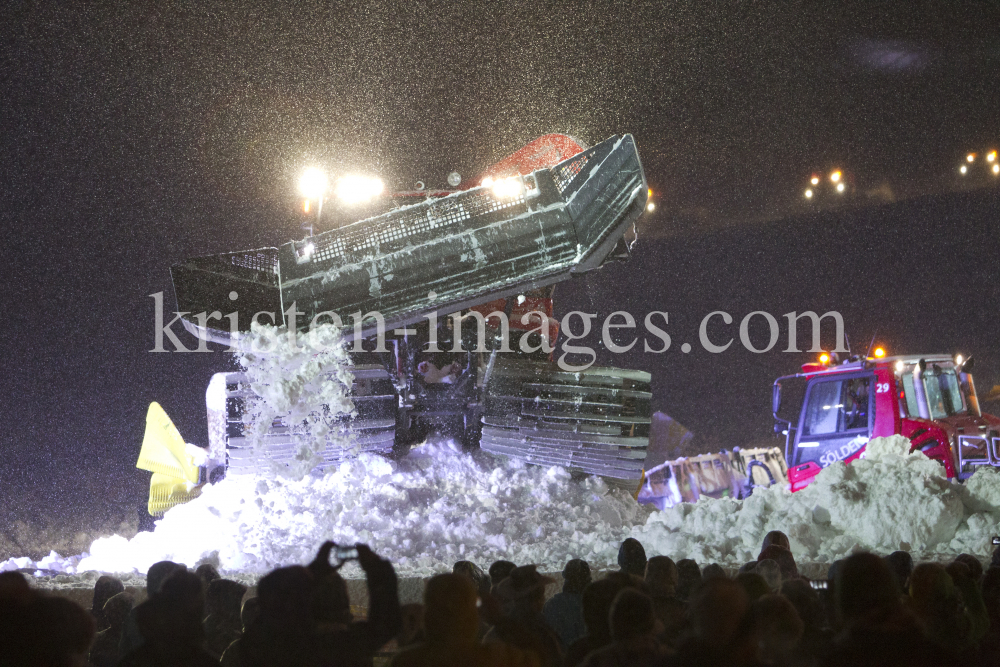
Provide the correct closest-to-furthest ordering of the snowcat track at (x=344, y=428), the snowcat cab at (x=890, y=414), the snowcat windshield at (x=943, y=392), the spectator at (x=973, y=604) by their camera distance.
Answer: the spectator at (x=973, y=604) → the snowcat track at (x=344, y=428) → the snowcat cab at (x=890, y=414) → the snowcat windshield at (x=943, y=392)

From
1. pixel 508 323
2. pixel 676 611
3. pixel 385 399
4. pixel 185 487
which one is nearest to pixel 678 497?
pixel 508 323

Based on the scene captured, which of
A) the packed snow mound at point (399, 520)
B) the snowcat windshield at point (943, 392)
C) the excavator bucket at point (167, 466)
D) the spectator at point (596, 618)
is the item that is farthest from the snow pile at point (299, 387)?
the snowcat windshield at point (943, 392)

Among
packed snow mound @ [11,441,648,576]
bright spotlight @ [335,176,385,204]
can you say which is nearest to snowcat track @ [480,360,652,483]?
packed snow mound @ [11,441,648,576]

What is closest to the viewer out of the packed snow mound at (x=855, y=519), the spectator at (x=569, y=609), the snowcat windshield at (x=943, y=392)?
the spectator at (x=569, y=609)

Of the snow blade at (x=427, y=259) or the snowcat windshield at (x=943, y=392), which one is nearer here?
the snow blade at (x=427, y=259)

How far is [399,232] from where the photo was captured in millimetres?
6797

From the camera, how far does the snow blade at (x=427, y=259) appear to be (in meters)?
6.74

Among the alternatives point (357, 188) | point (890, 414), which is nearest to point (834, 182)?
point (890, 414)

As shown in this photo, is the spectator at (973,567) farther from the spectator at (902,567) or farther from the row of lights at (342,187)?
the row of lights at (342,187)

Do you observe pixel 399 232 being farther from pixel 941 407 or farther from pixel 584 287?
pixel 584 287

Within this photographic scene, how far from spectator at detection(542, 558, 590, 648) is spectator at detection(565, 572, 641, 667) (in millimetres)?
452

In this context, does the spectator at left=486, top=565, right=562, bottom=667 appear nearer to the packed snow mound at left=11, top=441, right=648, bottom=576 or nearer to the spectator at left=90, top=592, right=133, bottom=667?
the spectator at left=90, top=592, right=133, bottom=667

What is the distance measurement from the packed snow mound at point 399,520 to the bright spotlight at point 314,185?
99.6 inches

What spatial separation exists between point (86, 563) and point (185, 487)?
4.81 feet
